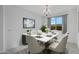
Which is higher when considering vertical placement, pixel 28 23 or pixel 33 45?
pixel 28 23

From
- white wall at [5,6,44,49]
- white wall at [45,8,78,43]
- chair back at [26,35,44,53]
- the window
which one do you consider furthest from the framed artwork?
chair back at [26,35,44,53]

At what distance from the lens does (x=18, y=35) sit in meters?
4.34

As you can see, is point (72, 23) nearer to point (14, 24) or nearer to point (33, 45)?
point (14, 24)

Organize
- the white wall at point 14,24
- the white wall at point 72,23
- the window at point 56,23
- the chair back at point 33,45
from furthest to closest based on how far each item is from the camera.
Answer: the window at point 56,23
the white wall at point 72,23
the white wall at point 14,24
the chair back at point 33,45

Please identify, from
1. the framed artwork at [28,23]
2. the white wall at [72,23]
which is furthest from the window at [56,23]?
the framed artwork at [28,23]

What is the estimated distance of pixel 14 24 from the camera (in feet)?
13.4

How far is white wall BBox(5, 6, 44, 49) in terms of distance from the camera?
12.0 feet

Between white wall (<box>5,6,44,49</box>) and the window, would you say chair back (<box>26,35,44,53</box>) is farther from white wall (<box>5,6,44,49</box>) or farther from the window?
the window

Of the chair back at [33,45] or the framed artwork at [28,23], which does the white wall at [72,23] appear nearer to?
the framed artwork at [28,23]

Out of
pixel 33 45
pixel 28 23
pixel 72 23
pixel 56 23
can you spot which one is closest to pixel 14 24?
pixel 28 23

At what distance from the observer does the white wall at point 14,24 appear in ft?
12.0

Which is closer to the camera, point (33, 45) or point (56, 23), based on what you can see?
point (33, 45)
